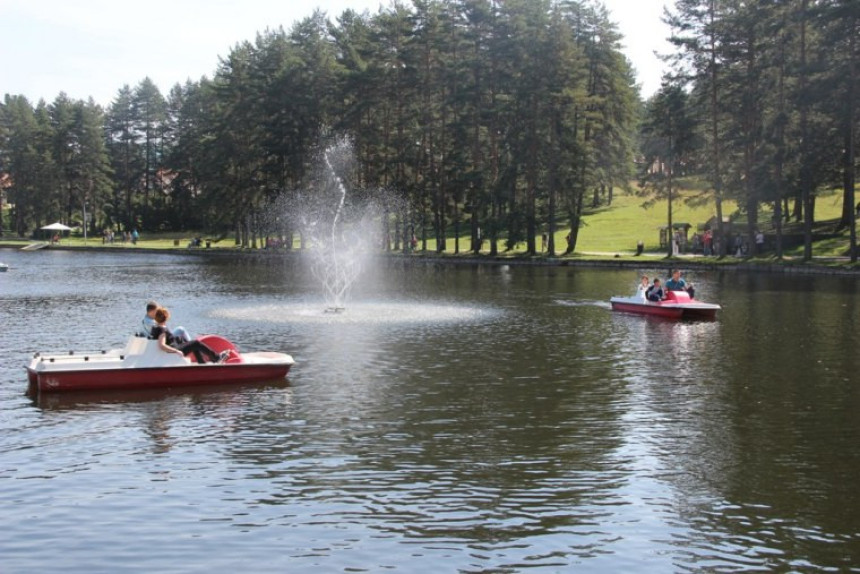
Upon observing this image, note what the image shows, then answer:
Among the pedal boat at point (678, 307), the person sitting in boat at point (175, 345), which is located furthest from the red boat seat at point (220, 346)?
the pedal boat at point (678, 307)

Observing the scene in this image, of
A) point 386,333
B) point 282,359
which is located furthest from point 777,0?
point 282,359

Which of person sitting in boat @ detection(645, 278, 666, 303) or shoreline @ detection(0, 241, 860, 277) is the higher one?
shoreline @ detection(0, 241, 860, 277)

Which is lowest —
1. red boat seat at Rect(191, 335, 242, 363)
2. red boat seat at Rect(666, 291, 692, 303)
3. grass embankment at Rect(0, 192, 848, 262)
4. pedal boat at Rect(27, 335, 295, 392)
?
pedal boat at Rect(27, 335, 295, 392)

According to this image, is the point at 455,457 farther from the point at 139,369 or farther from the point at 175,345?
the point at 175,345

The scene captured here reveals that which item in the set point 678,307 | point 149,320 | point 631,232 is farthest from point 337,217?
point 149,320

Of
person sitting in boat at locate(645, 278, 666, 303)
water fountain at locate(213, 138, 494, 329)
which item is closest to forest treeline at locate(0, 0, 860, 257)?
water fountain at locate(213, 138, 494, 329)

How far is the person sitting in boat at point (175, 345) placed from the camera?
2384cm

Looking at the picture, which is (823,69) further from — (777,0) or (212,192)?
(212,192)

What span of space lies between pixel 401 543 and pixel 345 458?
14.5 ft

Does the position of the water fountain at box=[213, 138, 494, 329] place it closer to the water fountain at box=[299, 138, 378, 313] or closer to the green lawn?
the water fountain at box=[299, 138, 378, 313]

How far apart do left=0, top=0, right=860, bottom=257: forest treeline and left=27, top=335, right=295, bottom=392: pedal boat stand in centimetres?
4897

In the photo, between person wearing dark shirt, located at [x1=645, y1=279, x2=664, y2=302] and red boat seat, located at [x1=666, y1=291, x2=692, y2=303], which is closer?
red boat seat, located at [x1=666, y1=291, x2=692, y2=303]

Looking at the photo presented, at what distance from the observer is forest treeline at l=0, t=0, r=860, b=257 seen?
222 feet

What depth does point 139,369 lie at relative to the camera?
926 inches
